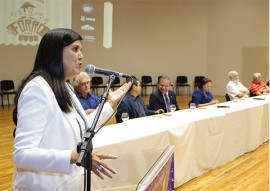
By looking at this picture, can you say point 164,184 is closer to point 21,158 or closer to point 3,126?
point 21,158

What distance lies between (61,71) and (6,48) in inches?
340

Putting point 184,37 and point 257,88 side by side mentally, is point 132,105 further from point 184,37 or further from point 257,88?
point 184,37

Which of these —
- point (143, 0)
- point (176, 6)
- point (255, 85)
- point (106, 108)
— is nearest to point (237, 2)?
point (176, 6)

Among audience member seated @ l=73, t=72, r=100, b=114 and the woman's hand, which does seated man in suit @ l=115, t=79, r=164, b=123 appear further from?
the woman's hand

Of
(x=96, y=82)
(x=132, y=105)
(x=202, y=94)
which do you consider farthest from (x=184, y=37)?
(x=132, y=105)

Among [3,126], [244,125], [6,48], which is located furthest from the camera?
[6,48]

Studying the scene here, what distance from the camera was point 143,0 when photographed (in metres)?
13.0

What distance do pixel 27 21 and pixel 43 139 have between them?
688cm

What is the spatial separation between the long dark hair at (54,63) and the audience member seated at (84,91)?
2725mm

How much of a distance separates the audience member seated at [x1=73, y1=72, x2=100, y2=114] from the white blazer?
2.74 meters

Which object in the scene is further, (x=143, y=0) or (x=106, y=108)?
(x=143, y=0)

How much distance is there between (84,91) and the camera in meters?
4.40

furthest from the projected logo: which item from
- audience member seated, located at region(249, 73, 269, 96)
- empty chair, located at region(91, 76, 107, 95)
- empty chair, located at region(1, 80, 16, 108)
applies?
audience member seated, located at region(249, 73, 269, 96)

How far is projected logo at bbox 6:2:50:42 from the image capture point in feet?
25.3
